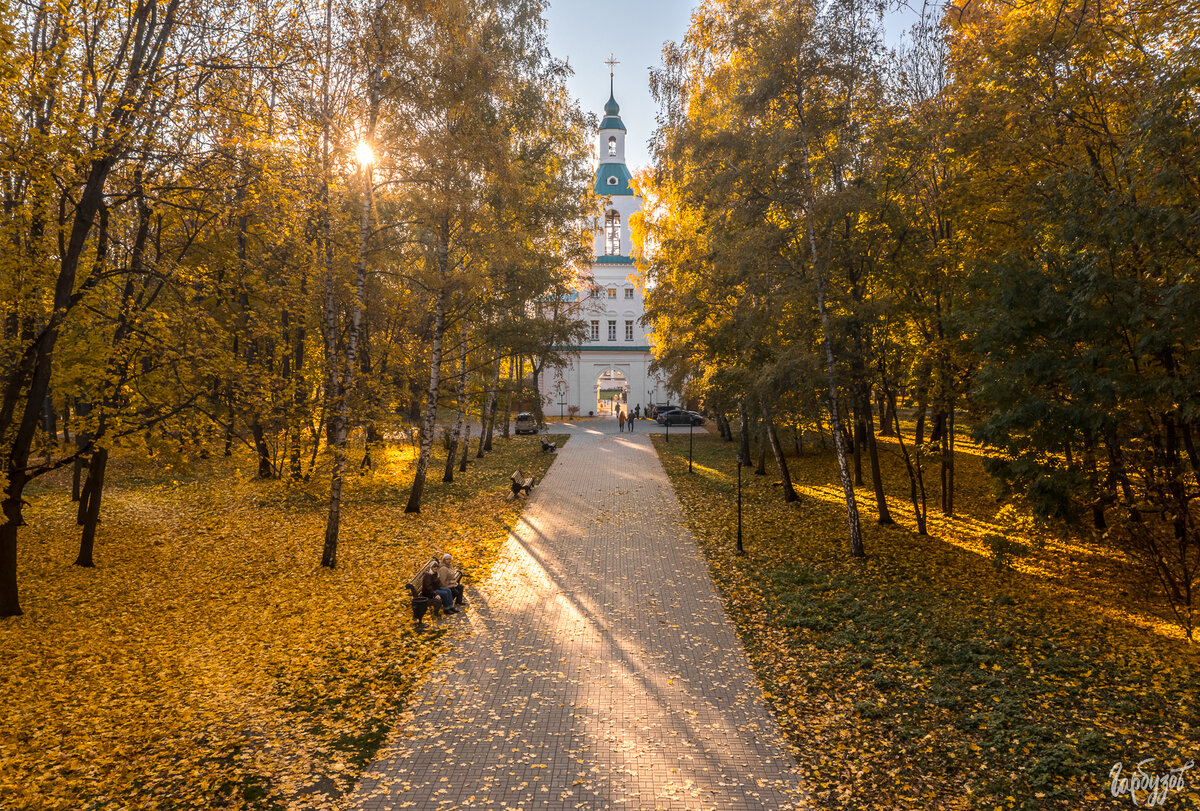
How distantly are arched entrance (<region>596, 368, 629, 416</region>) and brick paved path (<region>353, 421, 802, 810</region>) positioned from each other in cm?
3565

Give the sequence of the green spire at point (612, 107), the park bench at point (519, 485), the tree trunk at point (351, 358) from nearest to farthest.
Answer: the tree trunk at point (351, 358)
the park bench at point (519, 485)
the green spire at point (612, 107)

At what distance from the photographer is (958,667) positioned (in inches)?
314

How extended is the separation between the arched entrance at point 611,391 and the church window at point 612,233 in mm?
9465

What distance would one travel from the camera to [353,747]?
6324 millimetres

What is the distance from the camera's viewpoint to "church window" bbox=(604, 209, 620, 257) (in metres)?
46.0

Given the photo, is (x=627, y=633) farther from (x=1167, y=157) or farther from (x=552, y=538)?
(x=1167, y=157)

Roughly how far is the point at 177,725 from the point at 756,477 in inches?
756

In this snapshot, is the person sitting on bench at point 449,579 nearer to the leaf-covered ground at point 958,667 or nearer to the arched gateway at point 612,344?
the leaf-covered ground at point 958,667

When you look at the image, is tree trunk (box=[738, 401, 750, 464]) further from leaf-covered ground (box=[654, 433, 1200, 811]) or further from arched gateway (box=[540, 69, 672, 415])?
arched gateway (box=[540, 69, 672, 415])

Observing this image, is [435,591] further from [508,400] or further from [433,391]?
[508,400]

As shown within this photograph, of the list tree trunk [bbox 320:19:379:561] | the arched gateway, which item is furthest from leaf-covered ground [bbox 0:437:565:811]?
the arched gateway

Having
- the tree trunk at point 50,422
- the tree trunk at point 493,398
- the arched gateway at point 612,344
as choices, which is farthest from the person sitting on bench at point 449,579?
the arched gateway at point 612,344

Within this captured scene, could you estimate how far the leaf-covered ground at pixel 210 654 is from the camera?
19.0 feet

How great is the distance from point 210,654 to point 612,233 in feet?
143
